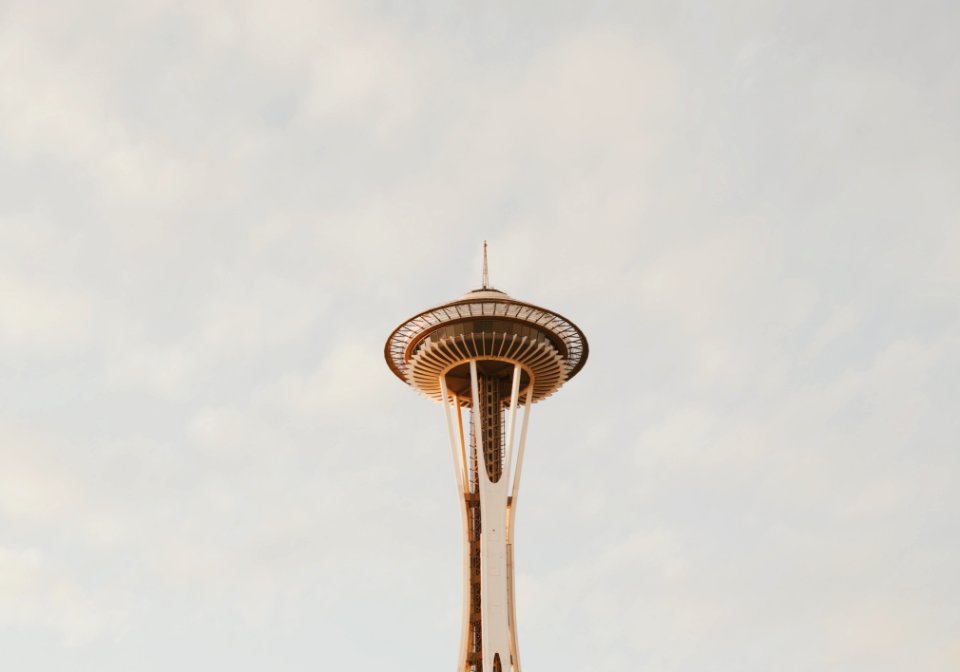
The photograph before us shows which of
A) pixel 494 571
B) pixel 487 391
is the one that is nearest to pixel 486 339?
pixel 487 391

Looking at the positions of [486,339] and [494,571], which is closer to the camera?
[494,571]

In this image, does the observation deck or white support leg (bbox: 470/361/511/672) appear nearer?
white support leg (bbox: 470/361/511/672)

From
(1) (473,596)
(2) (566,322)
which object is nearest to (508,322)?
(2) (566,322)

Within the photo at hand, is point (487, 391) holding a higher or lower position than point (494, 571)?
higher

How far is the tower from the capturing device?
85.8 meters

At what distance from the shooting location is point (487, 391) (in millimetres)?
94938

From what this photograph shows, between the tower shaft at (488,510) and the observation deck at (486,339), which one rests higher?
the observation deck at (486,339)

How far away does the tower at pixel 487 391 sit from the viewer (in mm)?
85750

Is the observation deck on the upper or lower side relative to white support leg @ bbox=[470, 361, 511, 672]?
upper

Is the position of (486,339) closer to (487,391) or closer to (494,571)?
(487,391)

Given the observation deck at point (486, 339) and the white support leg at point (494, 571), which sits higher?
the observation deck at point (486, 339)

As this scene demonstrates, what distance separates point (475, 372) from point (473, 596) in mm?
16470

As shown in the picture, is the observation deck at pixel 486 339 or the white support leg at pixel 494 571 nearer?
the white support leg at pixel 494 571

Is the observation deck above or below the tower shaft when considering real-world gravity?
above
